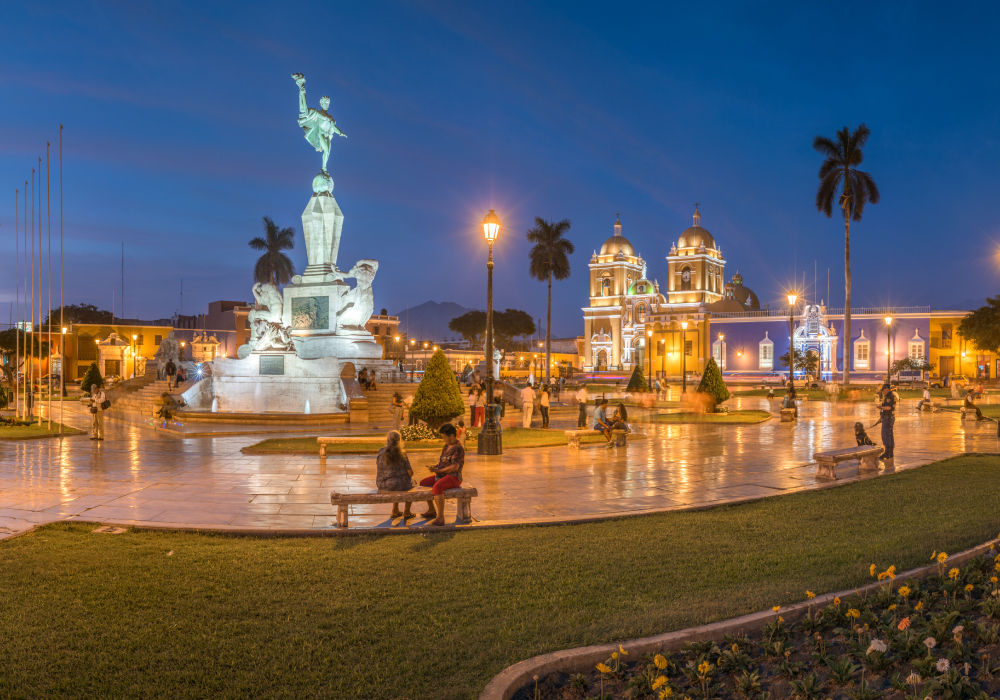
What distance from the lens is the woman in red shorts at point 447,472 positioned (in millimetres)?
7395

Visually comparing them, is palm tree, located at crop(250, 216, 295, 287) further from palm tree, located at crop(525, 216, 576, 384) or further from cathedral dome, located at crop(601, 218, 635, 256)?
cathedral dome, located at crop(601, 218, 635, 256)

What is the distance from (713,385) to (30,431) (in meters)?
20.9

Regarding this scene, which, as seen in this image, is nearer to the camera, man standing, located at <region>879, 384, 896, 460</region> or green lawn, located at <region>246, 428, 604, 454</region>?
man standing, located at <region>879, 384, 896, 460</region>

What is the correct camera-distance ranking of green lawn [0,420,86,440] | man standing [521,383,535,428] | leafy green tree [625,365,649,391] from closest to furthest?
green lawn [0,420,86,440] → man standing [521,383,535,428] → leafy green tree [625,365,649,391]

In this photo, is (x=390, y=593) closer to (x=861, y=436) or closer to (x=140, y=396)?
(x=861, y=436)

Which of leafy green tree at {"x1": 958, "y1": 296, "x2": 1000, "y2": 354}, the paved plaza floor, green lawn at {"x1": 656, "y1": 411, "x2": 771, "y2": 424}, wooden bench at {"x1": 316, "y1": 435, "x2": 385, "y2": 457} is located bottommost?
green lawn at {"x1": 656, "y1": 411, "x2": 771, "y2": 424}

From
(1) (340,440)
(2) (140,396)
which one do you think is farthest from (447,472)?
(2) (140,396)

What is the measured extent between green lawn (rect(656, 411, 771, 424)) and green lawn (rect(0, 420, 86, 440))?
686 inches

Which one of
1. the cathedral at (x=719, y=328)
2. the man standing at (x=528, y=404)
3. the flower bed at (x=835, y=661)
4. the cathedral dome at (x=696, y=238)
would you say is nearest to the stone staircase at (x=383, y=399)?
the man standing at (x=528, y=404)

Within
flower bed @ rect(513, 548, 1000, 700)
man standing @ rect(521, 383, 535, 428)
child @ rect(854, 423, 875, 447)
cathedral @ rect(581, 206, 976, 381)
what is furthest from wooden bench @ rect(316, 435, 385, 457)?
cathedral @ rect(581, 206, 976, 381)

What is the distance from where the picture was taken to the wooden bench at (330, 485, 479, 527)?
7172 millimetres

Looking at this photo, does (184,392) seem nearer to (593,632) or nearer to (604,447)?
(604,447)

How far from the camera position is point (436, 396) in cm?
1520

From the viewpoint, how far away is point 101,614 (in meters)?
4.59
